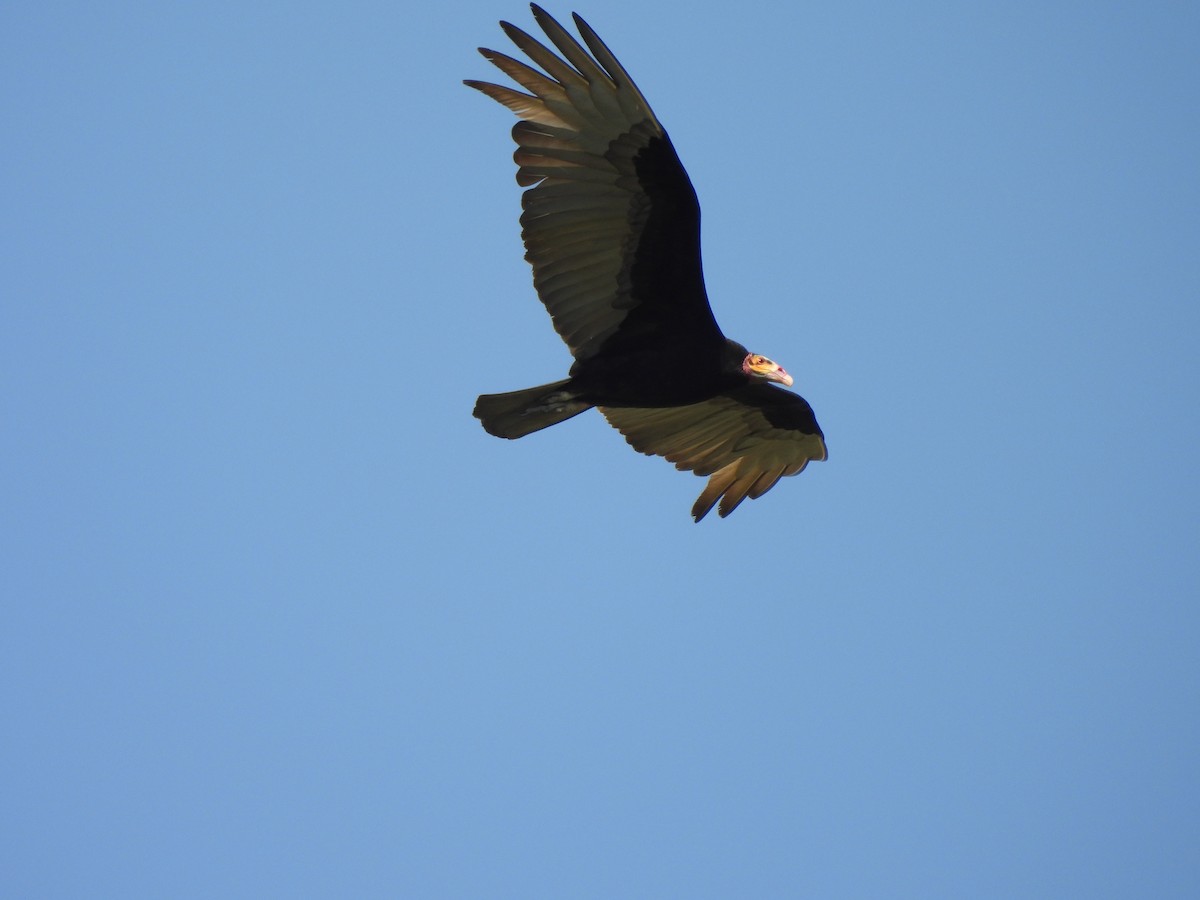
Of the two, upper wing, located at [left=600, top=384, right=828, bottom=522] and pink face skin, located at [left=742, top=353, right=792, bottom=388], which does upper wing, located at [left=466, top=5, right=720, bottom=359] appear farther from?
upper wing, located at [left=600, top=384, right=828, bottom=522]

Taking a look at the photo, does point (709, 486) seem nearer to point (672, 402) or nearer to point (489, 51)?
point (672, 402)

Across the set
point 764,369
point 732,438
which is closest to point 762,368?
point 764,369

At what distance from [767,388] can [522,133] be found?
269 cm

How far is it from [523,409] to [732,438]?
6.77 ft

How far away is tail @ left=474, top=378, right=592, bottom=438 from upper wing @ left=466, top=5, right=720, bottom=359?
0.91ft

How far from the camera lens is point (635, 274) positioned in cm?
772

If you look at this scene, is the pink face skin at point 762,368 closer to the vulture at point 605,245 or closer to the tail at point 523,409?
the vulture at point 605,245

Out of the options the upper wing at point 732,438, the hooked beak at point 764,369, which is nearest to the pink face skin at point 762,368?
the hooked beak at point 764,369

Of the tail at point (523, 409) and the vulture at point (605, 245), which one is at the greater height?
the vulture at point (605, 245)

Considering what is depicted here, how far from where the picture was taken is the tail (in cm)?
777

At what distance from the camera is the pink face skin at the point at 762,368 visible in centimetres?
812

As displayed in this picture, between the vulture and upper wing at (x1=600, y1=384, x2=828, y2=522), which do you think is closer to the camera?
the vulture

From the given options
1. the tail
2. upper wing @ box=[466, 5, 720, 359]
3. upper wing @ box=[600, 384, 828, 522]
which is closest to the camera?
upper wing @ box=[466, 5, 720, 359]

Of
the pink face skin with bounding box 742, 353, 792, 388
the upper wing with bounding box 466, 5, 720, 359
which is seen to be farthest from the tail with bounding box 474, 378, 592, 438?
the pink face skin with bounding box 742, 353, 792, 388
